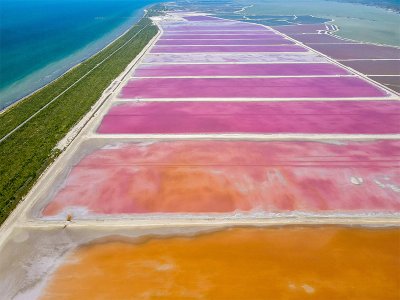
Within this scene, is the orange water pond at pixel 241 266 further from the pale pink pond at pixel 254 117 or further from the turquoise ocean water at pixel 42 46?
the turquoise ocean water at pixel 42 46

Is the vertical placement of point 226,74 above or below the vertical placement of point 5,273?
above

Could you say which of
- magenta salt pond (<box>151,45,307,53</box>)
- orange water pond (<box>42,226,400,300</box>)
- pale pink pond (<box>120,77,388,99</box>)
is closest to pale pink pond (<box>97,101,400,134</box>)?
pale pink pond (<box>120,77,388,99</box>)

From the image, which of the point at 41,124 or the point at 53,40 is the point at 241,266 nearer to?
the point at 41,124

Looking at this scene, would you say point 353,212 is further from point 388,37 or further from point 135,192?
point 388,37

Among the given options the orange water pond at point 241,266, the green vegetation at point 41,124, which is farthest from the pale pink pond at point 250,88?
the orange water pond at point 241,266

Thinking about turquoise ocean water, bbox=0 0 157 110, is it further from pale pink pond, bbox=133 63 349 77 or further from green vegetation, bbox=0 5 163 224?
pale pink pond, bbox=133 63 349 77

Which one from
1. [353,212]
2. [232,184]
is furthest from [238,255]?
[353,212]

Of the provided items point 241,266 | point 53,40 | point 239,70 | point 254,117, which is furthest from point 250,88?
point 53,40
